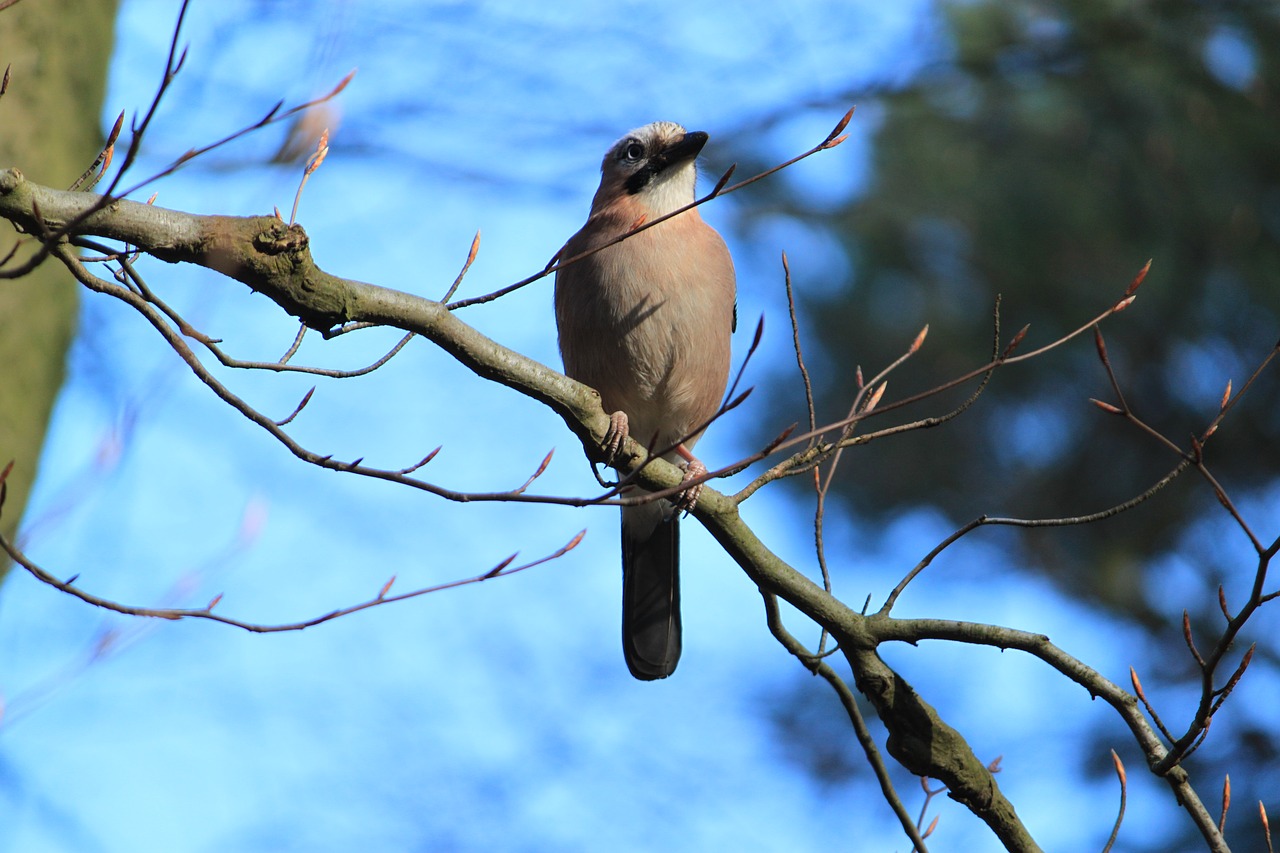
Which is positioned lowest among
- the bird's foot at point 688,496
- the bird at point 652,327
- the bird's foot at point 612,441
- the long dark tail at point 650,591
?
the bird's foot at point 688,496

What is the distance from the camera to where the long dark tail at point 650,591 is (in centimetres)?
407

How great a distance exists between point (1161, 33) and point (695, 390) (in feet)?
14.0

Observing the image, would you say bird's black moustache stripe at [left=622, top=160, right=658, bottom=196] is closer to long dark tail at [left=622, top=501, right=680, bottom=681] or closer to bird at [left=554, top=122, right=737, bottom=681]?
bird at [left=554, top=122, right=737, bottom=681]

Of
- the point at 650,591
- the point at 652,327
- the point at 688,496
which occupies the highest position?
the point at 652,327

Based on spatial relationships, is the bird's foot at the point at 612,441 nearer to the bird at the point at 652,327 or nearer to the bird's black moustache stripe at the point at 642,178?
the bird at the point at 652,327

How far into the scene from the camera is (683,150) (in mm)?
4266

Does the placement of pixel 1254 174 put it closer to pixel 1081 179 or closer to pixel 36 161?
pixel 1081 179

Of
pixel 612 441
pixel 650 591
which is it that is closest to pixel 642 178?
pixel 650 591

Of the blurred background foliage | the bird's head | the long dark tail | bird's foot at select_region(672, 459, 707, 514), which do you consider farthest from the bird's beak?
the blurred background foliage

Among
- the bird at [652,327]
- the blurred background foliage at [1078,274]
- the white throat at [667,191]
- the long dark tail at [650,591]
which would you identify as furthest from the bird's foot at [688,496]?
the blurred background foliage at [1078,274]

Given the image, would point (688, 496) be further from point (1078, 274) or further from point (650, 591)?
point (1078, 274)

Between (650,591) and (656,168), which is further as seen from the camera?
(656,168)

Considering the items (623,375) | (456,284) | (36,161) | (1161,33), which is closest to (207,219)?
Answer: (456,284)

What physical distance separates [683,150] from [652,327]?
83cm
